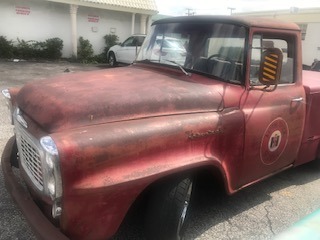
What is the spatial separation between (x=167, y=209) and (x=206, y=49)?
1527 mm

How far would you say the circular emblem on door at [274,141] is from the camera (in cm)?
309

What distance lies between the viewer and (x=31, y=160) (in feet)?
7.62

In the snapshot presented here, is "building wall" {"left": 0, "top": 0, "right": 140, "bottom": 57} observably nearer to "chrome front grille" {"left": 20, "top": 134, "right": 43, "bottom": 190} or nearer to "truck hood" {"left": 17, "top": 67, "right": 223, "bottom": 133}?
"truck hood" {"left": 17, "top": 67, "right": 223, "bottom": 133}

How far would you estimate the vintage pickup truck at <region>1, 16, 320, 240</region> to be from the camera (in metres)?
2.05

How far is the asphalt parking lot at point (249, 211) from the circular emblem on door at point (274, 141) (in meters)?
0.56

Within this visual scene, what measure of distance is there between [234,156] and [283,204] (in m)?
1.16

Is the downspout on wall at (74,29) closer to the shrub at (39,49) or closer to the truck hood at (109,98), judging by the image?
the shrub at (39,49)

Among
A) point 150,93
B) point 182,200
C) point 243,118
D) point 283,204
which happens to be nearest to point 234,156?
point 243,118

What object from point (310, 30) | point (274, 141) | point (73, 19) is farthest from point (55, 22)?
point (310, 30)

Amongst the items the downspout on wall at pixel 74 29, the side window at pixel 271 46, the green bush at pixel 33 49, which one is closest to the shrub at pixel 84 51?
the downspout on wall at pixel 74 29

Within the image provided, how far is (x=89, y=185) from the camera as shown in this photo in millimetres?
1996

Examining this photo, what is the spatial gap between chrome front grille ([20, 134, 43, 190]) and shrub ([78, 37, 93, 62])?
45.4 ft

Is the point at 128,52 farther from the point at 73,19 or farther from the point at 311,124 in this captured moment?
the point at 311,124

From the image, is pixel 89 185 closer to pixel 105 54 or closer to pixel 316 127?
pixel 316 127
